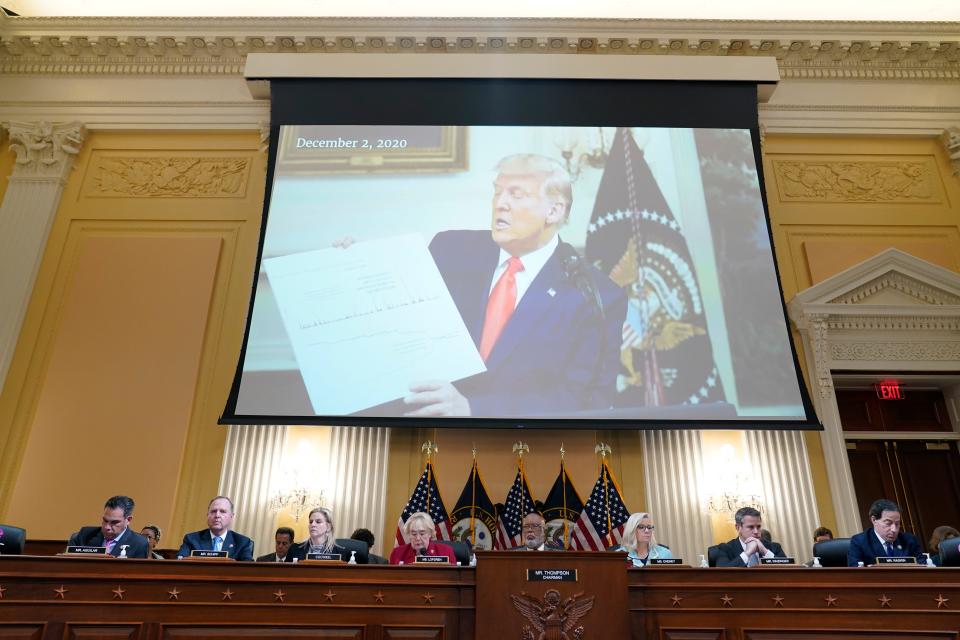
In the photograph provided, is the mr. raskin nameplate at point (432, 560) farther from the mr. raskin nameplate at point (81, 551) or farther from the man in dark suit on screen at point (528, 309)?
the man in dark suit on screen at point (528, 309)

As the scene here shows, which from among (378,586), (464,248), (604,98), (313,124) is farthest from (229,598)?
(604,98)

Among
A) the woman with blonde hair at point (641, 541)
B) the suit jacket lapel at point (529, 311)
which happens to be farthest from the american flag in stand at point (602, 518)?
the suit jacket lapel at point (529, 311)

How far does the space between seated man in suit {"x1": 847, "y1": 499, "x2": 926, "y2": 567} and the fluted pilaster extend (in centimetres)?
450

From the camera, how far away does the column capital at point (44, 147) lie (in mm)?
7953

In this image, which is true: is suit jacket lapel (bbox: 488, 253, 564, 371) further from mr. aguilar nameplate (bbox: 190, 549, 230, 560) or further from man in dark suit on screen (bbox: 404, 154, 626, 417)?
mr. aguilar nameplate (bbox: 190, 549, 230, 560)

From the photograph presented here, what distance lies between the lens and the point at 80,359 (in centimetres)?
707

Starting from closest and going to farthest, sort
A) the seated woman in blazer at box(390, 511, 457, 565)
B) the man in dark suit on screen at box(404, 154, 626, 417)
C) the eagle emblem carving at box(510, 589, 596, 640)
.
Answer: the eagle emblem carving at box(510, 589, 596, 640)
the seated woman in blazer at box(390, 511, 457, 565)
the man in dark suit on screen at box(404, 154, 626, 417)

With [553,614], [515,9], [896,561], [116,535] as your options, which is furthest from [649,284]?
[116,535]

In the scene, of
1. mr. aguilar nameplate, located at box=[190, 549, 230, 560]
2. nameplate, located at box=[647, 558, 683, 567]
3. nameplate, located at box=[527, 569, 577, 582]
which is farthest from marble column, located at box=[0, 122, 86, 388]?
nameplate, located at box=[647, 558, 683, 567]

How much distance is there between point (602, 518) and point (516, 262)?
7.89ft

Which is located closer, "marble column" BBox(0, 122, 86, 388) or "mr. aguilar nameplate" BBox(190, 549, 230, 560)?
"mr. aguilar nameplate" BBox(190, 549, 230, 560)

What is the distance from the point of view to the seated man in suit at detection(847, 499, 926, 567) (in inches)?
163

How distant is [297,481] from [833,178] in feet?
20.8

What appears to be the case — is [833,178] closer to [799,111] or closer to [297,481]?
[799,111]
